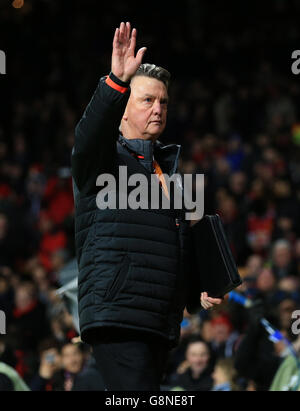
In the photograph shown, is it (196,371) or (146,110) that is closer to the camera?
(146,110)

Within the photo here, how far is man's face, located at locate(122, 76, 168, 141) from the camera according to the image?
3.95 metres

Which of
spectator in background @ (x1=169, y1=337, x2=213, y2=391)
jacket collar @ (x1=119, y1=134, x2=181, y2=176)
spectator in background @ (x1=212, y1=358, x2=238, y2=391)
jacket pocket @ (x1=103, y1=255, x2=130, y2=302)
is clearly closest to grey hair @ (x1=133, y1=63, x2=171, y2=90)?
jacket collar @ (x1=119, y1=134, x2=181, y2=176)

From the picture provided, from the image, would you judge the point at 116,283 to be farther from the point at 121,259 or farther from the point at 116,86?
the point at 116,86

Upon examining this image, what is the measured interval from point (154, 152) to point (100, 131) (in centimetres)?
54

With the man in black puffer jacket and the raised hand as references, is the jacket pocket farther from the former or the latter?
the raised hand

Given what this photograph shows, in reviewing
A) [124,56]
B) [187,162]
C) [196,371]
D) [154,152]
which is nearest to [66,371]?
[196,371]

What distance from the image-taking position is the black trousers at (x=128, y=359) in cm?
356

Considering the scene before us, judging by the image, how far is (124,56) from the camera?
359 centimetres

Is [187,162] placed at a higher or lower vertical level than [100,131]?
lower

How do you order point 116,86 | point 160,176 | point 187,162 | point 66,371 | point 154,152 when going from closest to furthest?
point 116,86, point 160,176, point 154,152, point 66,371, point 187,162

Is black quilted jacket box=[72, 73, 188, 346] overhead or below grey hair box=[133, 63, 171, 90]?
below

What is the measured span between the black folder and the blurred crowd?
177cm

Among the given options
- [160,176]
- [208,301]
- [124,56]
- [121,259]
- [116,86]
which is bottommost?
[208,301]
